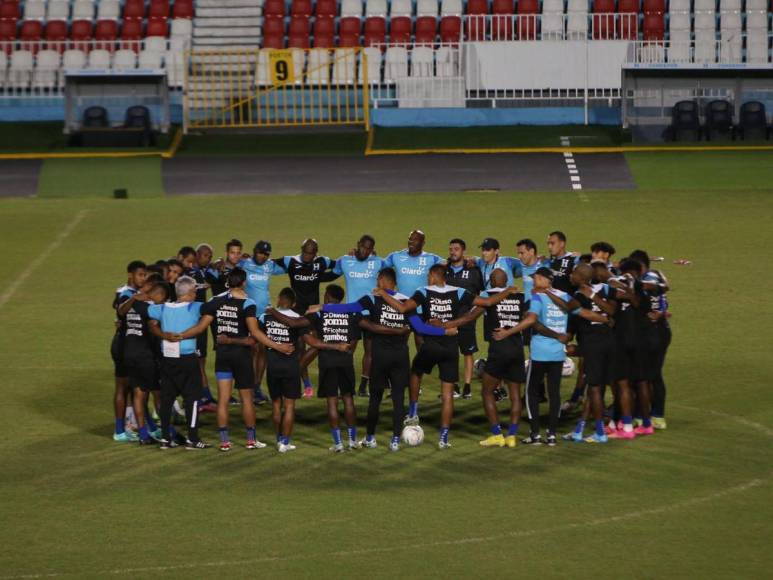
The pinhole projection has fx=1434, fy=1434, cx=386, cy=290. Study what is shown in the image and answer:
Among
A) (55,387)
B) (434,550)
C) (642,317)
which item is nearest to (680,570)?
(434,550)

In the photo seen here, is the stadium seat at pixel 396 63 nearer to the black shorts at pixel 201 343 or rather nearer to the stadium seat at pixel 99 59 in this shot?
the stadium seat at pixel 99 59

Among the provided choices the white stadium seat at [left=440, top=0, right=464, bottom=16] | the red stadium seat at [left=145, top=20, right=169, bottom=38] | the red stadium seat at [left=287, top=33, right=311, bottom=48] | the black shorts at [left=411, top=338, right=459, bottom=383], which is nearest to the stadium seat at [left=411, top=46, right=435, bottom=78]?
the white stadium seat at [left=440, top=0, right=464, bottom=16]

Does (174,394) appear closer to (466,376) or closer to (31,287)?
(466,376)

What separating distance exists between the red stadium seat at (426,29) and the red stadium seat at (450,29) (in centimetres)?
24

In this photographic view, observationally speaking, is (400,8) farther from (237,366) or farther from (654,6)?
(237,366)

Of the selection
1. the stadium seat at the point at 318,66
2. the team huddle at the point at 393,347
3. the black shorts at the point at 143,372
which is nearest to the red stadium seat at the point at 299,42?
the stadium seat at the point at 318,66

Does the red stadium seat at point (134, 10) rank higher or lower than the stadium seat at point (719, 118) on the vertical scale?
higher

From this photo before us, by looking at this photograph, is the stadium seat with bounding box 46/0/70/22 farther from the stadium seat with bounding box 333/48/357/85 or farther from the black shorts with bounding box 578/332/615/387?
the black shorts with bounding box 578/332/615/387

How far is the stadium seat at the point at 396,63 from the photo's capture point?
39.5 metres

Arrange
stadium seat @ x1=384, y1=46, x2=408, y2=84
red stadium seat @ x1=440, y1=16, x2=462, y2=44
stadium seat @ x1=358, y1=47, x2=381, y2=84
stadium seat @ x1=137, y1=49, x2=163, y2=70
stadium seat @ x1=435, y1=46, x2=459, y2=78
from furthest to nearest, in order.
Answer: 1. red stadium seat @ x1=440, y1=16, x2=462, y2=44
2. stadium seat @ x1=137, y1=49, x2=163, y2=70
3. stadium seat @ x1=384, y1=46, x2=408, y2=84
4. stadium seat @ x1=358, y1=47, x2=381, y2=84
5. stadium seat @ x1=435, y1=46, x2=459, y2=78

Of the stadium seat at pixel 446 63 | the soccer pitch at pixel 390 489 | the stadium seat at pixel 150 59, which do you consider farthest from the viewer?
the stadium seat at pixel 150 59

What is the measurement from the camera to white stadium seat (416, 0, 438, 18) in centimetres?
4178

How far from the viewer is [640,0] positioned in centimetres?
4162

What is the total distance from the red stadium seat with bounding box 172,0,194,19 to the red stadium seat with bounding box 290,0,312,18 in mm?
3021
